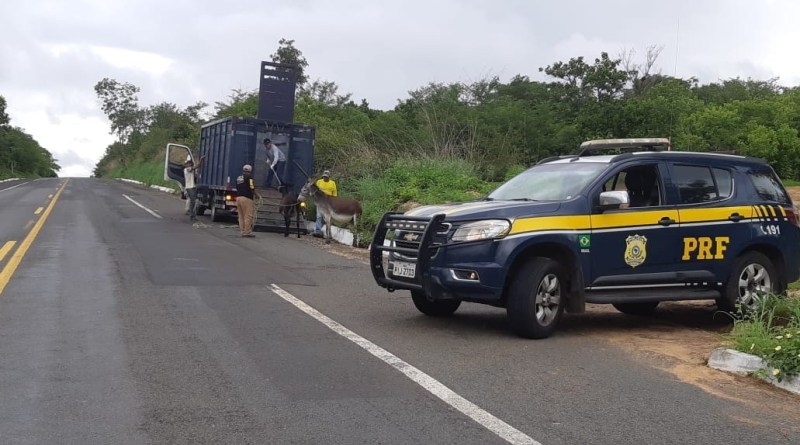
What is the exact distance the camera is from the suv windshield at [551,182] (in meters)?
8.14

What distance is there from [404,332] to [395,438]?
10.6 feet

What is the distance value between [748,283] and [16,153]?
341 ft

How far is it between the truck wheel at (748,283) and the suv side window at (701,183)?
30.7 inches

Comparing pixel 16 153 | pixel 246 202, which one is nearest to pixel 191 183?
pixel 246 202

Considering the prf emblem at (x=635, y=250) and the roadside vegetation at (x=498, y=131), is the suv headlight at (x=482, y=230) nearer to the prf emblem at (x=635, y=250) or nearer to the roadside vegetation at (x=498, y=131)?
the prf emblem at (x=635, y=250)

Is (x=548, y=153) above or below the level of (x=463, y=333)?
above

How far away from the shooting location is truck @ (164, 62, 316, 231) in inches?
833

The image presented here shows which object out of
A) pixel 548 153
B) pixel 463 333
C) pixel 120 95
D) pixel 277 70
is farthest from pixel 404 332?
pixel 120 95

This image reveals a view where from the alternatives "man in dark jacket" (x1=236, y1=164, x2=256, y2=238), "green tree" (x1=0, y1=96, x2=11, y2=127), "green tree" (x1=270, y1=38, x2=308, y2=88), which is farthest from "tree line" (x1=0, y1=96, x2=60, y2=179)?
"man in dark jacket" (x1=236, y1=164, x2=256, y2=238)

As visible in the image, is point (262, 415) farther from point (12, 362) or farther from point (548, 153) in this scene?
point (548, 153)

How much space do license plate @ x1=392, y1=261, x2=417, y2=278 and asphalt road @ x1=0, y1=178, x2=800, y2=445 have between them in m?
0.61

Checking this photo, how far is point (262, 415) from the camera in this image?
5152 mm

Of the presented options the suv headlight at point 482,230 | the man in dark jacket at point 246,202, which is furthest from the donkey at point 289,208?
the suv headlight at point 482,230

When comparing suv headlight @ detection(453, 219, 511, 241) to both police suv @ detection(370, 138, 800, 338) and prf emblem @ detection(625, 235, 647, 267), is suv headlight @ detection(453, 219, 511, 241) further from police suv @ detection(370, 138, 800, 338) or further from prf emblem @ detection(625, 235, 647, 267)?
prf emblem @ detection(625, 235, 647, 267)
